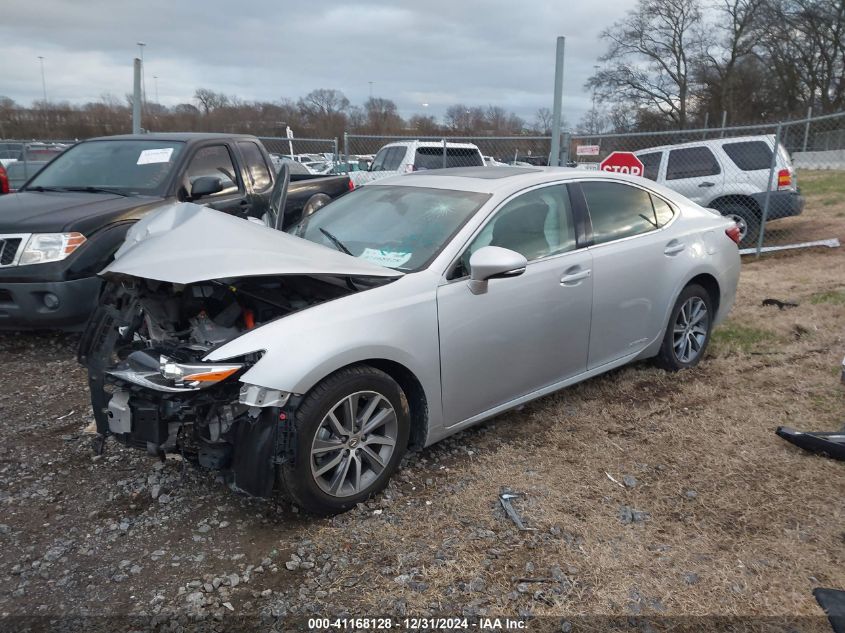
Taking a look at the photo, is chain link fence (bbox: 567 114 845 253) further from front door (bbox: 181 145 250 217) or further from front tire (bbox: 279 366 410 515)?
front tire (bbox: 279 366 410 515)

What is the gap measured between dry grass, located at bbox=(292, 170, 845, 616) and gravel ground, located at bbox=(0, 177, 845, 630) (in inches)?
0.4

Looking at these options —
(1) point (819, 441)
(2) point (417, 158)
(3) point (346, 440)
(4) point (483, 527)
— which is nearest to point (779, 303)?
(1) point (819, 441)

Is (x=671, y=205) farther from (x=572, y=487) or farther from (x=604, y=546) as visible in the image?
(x=604, y=546)

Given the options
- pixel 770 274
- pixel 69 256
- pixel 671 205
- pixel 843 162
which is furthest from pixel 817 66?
pixel 69 256

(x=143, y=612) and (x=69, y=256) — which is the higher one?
(x=69, y=256)

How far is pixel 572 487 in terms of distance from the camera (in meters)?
3.24

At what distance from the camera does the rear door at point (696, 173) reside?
409 inches

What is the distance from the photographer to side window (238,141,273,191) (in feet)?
21.0

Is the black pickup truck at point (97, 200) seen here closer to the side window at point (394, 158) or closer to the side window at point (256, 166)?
the side window at point (256, 166)

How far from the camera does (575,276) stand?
12.4 feet

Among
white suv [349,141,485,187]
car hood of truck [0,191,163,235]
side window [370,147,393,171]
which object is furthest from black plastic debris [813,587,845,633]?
side window [370,147,393,171]

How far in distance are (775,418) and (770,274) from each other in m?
5.20

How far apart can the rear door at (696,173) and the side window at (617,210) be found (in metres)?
6.81

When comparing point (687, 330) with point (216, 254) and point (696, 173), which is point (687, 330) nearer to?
point (216, 254)
